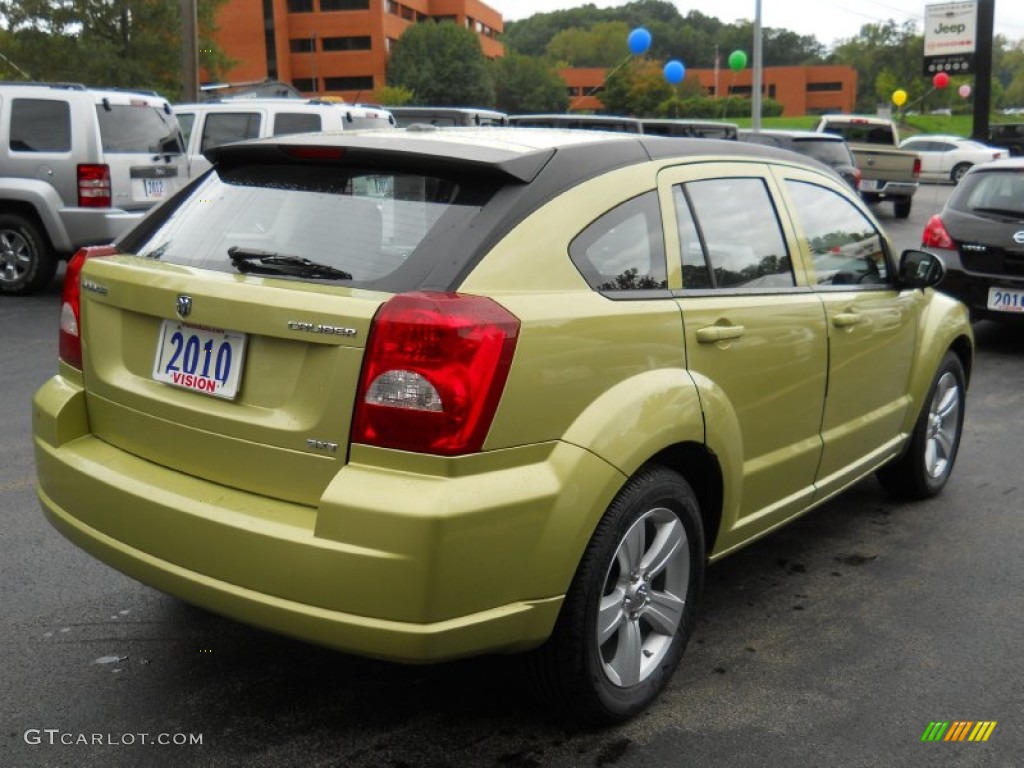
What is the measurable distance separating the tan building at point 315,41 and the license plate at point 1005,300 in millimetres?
76354

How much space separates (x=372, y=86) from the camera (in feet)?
283

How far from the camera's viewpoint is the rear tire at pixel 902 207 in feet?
78.8

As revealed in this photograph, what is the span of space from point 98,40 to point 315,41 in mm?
48945

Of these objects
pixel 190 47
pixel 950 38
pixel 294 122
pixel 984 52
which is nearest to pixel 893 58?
pixel 950 38

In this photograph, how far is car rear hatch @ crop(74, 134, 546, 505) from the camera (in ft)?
9.03

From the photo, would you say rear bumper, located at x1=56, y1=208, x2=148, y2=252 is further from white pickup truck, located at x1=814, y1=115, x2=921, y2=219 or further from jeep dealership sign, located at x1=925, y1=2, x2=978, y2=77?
jeep dealership sign, located at x1=925, y1=2, x2=978, y2=77

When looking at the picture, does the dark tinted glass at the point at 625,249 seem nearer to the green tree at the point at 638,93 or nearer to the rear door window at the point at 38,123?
the rear door window at the point at 38,123

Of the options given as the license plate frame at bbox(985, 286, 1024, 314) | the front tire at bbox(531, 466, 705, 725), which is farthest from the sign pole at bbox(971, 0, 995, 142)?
the front tire at bbox(531, 466, 705, 725)

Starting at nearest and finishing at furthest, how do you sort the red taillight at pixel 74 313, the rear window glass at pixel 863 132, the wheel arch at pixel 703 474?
the wheel arch at pixel 703 474, the red taillight at pixel 74 313, the rear window glass at pixel 863 132

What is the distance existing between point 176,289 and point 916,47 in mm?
118586

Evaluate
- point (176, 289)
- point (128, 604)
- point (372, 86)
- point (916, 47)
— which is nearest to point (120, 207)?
point (128, 604)

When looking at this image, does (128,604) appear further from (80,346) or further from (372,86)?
(372,86)

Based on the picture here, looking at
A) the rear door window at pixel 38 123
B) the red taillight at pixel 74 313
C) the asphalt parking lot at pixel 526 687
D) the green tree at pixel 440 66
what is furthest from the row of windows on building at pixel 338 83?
the red taillight at pixel 74 313

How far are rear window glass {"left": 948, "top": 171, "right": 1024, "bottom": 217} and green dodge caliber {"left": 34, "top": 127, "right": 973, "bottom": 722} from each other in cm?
606
